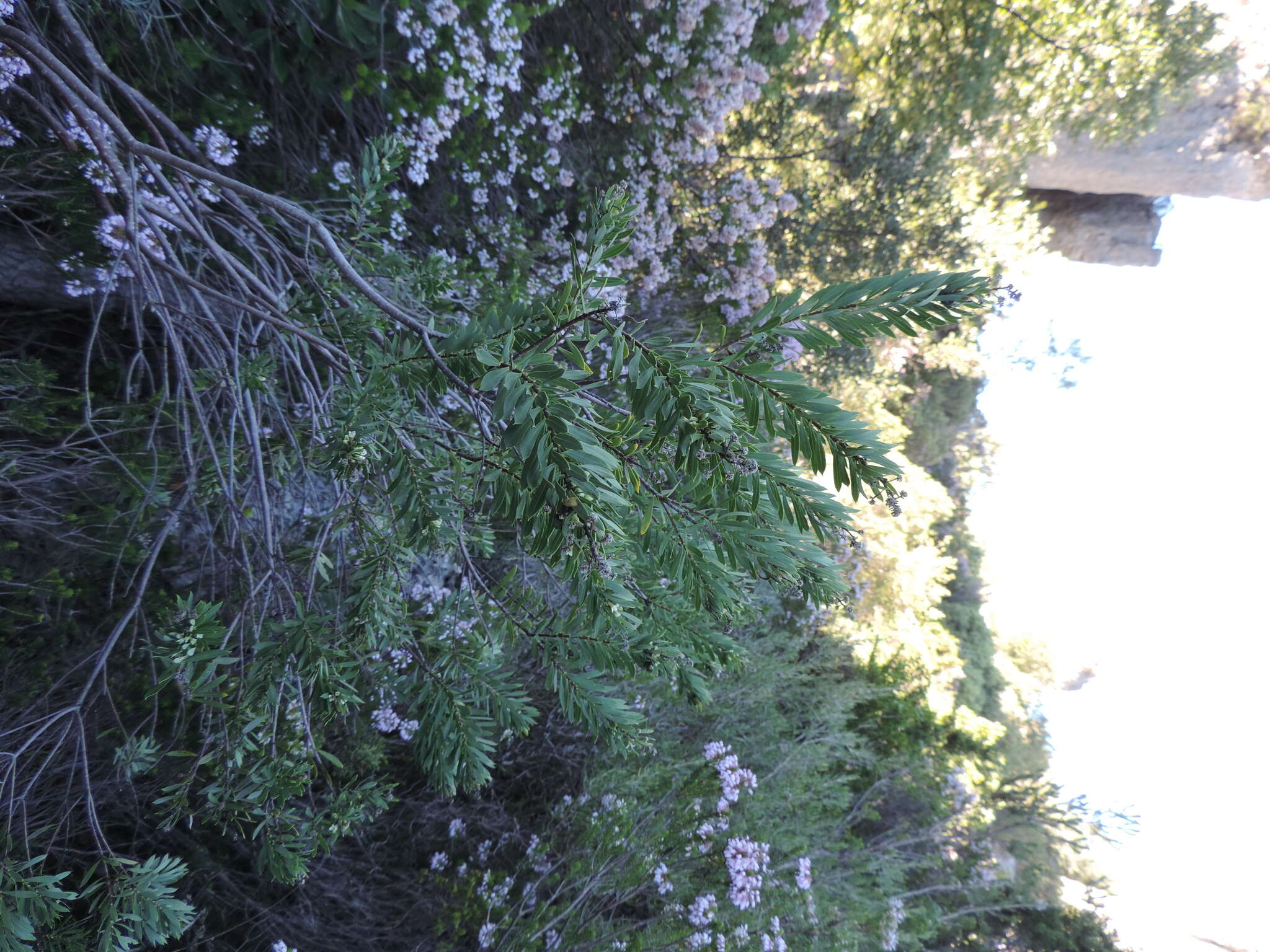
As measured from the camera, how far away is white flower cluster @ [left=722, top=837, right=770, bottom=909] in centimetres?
338

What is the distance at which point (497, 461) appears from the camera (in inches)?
59.4

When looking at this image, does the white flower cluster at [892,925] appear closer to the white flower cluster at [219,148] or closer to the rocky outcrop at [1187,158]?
the white flower cluster at [219,148]

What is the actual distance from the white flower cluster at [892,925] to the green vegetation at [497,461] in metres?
0.04

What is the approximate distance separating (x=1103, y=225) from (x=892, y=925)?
9690 millimetres

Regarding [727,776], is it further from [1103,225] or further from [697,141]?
[1103,225]

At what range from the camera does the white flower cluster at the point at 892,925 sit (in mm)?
4129

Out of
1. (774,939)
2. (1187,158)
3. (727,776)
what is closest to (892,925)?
(774,939)

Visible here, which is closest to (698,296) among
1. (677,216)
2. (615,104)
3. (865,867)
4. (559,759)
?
(677,216)

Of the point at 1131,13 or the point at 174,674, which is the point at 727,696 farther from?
the point at 1131,13

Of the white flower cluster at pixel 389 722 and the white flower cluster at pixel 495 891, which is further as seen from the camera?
the white flower cluster at pixel 495 891

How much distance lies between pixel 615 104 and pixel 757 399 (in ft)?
12.8

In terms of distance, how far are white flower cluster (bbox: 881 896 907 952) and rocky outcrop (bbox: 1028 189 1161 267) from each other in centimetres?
899

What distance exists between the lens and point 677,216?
15.6 feet

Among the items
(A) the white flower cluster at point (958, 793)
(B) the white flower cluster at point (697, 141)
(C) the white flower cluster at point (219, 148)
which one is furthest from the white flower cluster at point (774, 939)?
(C) the white flower cluster at point (219, 148)
